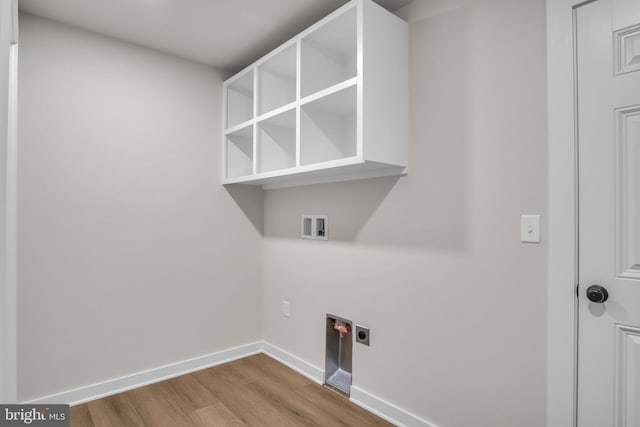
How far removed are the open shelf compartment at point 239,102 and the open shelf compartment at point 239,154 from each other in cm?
11

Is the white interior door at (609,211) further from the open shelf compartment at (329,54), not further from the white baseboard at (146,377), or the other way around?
the white baseboard at (146,377)

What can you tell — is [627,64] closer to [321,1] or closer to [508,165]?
[508,165]

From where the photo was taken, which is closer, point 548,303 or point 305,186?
point 548,303

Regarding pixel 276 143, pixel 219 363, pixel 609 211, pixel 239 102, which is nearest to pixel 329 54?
pixel 276 143

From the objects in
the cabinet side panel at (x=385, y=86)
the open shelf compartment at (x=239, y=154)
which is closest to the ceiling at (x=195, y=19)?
the cabinet side panel at (x=385, y=86)

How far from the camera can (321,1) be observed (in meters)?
1.90

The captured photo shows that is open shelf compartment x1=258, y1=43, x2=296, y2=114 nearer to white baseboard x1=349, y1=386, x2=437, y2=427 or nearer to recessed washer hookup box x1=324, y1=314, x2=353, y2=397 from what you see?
recessed washer hookup box x1=324, y1=314, x2=353, y2=397

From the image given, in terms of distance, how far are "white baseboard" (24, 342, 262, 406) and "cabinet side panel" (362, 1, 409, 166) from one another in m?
1.99

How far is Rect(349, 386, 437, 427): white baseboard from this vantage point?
186 centimetres

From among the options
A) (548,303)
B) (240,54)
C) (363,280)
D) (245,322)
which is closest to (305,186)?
(363,280)

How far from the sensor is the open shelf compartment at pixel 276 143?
7.72 ft

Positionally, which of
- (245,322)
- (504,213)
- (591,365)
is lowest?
(245,322)

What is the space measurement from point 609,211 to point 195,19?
225 cm

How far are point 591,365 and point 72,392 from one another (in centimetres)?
269
